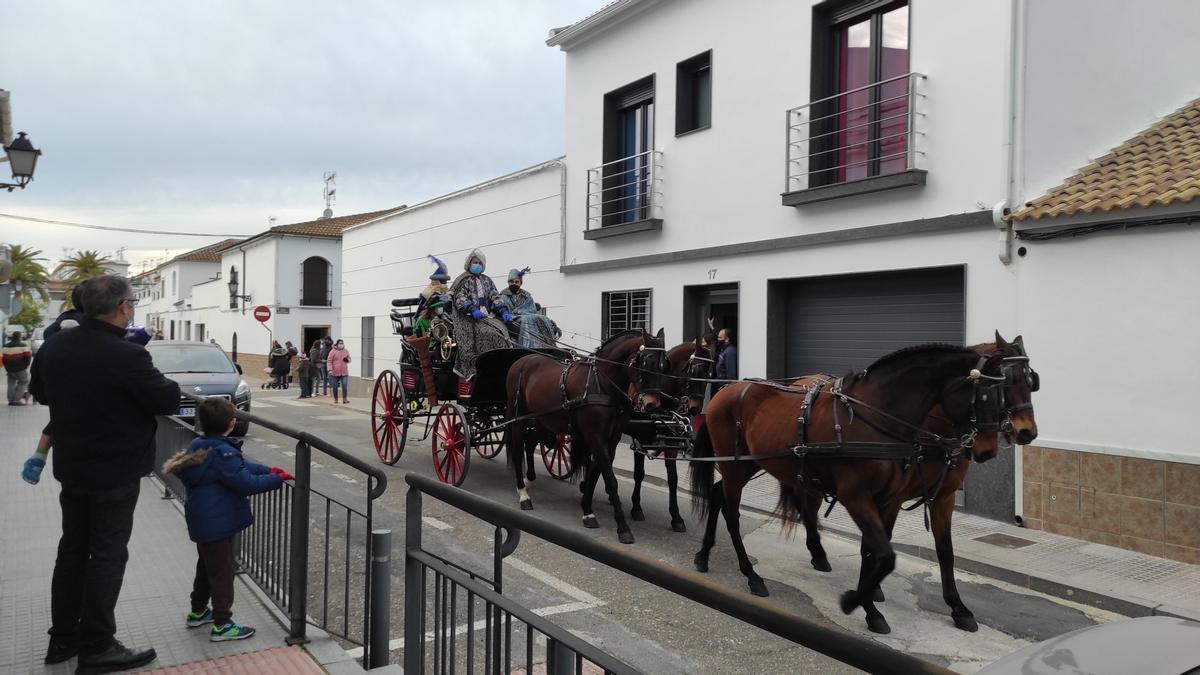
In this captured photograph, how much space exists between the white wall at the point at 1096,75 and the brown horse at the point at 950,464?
3.99 m

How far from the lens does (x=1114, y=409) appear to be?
7.26 m

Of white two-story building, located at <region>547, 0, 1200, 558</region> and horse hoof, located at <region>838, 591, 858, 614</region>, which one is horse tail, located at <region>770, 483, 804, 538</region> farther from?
white two-story building, located at <region>547, 0, 1200, 558</region>

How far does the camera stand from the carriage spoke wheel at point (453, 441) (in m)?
9.40

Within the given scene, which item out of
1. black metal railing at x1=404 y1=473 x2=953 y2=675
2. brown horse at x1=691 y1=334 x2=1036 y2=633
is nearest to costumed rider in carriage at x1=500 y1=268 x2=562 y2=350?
brown horse at x1=691 y1=334 x2=1036 y2=633

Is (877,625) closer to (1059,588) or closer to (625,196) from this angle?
(1059,588)

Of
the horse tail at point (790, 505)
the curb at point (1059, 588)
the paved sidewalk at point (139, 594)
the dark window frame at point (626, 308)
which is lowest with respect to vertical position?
the curb at point (1059, 588)

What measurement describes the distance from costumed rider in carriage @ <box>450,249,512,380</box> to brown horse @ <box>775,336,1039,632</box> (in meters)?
5.29

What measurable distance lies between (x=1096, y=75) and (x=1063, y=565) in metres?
5.16

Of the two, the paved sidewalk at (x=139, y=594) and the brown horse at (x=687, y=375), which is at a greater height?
the brown horse at (x=687, y=375)

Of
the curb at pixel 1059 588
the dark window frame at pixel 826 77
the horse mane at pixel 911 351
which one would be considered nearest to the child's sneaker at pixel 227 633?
the horse mane at pixel 911 351

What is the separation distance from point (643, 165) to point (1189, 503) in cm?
900

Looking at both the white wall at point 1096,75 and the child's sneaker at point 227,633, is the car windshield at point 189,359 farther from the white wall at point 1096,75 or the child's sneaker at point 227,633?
the white wall at point 1096,75

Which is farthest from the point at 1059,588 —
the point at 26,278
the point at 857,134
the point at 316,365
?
the point at 26,278

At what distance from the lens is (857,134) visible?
10180 millimetres
